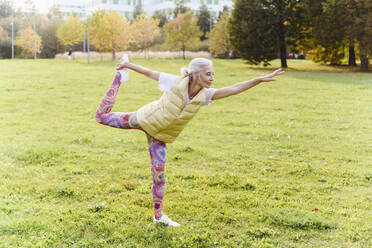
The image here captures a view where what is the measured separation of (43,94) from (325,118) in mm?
14256

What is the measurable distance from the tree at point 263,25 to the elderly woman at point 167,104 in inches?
1448

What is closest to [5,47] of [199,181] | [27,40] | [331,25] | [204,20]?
[27,40]

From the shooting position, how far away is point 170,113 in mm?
5559

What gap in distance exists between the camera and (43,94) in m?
21.3

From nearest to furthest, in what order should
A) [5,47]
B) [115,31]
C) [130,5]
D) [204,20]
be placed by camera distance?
[115,31], [5,47], [204,20], [130,5]

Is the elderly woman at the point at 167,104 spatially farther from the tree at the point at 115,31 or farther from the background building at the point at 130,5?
the background building at the point at 130,5

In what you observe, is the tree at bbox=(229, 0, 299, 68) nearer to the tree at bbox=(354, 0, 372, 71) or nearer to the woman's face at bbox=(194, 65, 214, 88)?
the tree at bbox=(354, 0, 372, 71)

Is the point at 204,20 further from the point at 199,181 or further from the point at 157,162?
the point at 157,162

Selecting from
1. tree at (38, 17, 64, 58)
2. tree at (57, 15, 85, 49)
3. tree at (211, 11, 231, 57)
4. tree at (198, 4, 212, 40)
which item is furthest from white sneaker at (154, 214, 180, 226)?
tree at (198, 4, 212, 40)

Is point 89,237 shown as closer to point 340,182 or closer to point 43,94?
point 340,182

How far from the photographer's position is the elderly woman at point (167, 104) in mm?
5484

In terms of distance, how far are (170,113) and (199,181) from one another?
10.8 feet

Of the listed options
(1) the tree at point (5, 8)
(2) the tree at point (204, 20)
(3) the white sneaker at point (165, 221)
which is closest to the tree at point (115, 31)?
(2) the tree at point (204, 20)

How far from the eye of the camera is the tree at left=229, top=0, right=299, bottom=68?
135 ft
